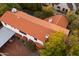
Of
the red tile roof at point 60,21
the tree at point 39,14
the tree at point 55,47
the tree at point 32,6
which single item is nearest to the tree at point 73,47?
the tree at point 55,47

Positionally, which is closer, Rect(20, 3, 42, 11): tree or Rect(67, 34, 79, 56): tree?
Rect(67, 34, 79, 56): tree

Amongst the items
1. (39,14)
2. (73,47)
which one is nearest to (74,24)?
(39,14)

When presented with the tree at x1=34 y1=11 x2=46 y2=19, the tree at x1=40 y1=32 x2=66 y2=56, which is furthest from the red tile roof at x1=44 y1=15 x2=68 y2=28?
the tree at x1=40 y1=32 x2=66 y2=56

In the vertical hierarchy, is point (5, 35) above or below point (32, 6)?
below

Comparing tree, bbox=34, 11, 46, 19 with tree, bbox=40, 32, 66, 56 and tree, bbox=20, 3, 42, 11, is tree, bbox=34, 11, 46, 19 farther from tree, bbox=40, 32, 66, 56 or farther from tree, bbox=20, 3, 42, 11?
tree, bbox=40, 32, 66, 56

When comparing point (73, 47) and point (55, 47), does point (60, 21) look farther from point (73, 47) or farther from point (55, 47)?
point (73, 47)

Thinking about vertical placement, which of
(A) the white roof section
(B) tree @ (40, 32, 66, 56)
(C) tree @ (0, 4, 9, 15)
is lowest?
(A) the white roof section
